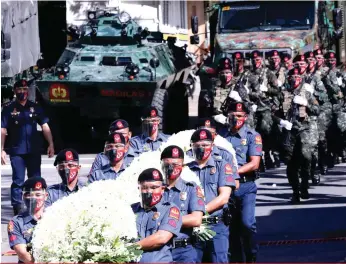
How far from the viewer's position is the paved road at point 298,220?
14.2 meters

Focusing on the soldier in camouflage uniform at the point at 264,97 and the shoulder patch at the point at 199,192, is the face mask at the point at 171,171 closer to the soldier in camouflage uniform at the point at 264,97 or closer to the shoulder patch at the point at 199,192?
the shoulder patch at the point at 199,192

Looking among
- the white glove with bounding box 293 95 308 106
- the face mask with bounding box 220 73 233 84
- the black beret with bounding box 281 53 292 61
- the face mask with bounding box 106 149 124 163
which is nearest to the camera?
the face mask with bounding box 106 149 124 163

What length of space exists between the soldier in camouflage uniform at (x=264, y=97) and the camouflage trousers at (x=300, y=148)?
2956mm

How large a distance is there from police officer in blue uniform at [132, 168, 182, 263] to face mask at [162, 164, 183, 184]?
927mm

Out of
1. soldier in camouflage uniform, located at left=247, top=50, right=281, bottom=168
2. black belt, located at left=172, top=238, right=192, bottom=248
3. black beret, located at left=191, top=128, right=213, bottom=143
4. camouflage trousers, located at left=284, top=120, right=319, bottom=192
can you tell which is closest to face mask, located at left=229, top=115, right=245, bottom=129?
black beret, located at left=191, top=128, right=213, bottom=143

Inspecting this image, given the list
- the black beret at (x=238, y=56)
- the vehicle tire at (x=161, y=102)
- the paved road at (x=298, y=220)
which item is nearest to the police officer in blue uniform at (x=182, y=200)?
the paved road at (x=298, y=220)

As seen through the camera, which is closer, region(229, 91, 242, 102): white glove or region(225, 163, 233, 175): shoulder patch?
region(225, 163, 233, 175): shoulder patch

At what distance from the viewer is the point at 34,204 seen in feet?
33.4

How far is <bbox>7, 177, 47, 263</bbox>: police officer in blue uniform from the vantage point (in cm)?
983

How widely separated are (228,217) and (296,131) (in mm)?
6398

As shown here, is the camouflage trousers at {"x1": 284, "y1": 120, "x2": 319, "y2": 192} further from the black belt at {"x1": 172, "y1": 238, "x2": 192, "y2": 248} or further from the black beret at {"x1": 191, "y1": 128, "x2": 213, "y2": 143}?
the black belt at {"x1": 172, "y1": 238, "x2": 192, "y2": 248}

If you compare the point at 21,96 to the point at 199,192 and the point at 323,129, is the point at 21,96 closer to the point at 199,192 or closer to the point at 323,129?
the point at 323,129

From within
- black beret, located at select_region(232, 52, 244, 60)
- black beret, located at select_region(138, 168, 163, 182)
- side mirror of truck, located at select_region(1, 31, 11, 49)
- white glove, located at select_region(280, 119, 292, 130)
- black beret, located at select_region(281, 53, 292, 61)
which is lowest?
white glove, located at select_region(280, 119, 292, 130)

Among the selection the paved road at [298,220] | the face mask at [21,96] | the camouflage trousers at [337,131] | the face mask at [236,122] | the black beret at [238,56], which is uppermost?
the black beret at [238,56]
